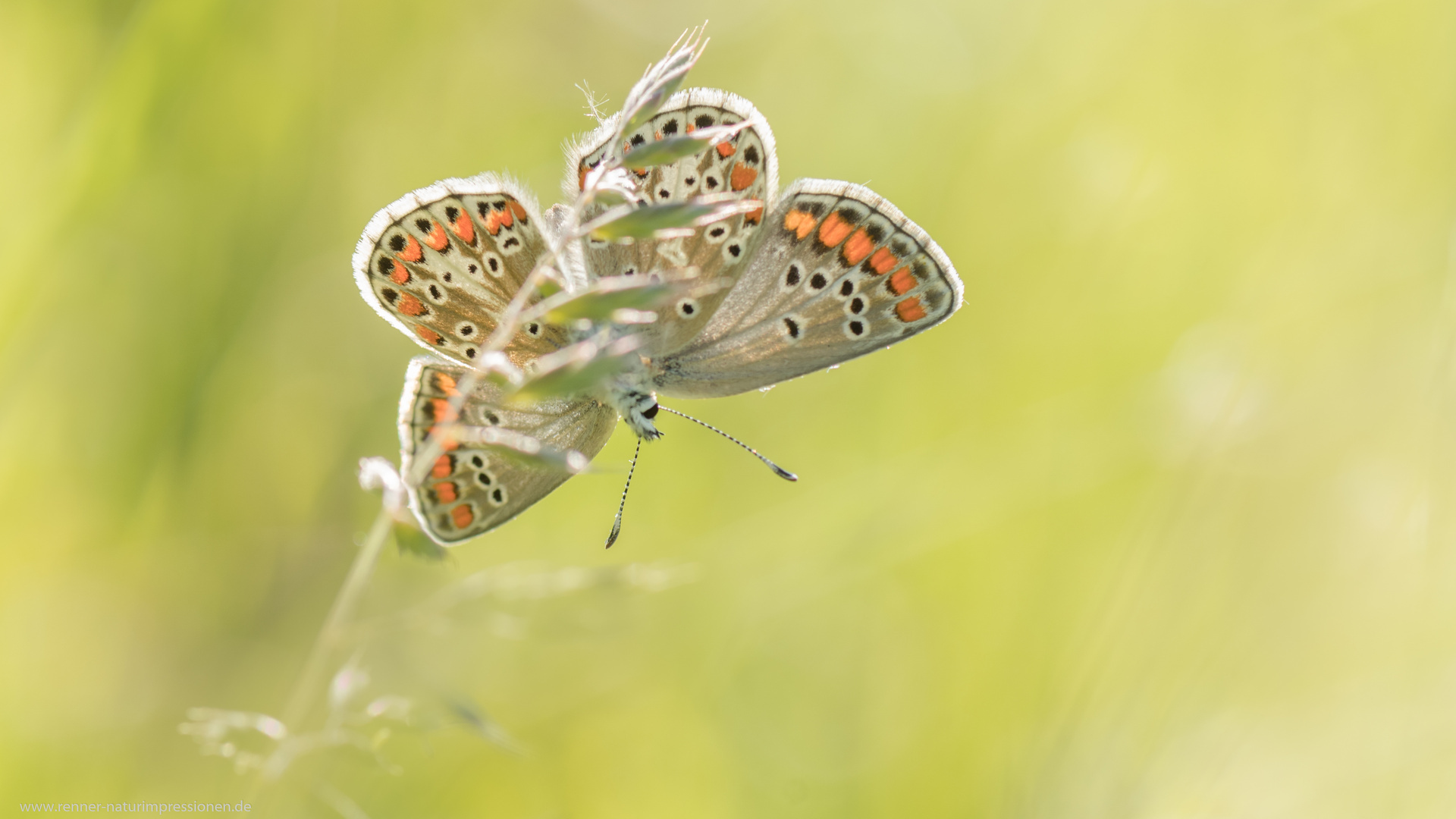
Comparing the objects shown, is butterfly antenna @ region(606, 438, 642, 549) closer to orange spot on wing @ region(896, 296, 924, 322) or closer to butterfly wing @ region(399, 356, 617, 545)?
butterfly wing @ region(399, 356, 617, 545)

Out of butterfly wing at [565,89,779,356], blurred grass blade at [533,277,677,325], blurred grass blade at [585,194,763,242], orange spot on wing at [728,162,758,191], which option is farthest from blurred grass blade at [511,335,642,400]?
orange spot on wing at [728,162,758,191]

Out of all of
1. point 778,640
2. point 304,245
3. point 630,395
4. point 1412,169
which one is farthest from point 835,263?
point 1412,169

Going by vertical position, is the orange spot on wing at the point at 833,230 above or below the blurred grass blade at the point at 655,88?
below

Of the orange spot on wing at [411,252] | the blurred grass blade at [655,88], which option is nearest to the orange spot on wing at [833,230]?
the blurred grass blade at [655,88]

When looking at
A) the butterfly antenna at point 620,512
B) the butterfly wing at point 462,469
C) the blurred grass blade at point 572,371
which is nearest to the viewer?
the blurred grass blade at point 572,371

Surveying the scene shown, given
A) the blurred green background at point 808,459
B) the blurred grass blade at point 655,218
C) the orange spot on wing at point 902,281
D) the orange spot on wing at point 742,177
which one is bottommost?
the blurred green background at point 808,459

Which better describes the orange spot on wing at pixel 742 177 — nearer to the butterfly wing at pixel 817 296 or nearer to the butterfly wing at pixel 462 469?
the butterfly wing at pixel 817 296

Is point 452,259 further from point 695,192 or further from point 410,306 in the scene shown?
point 695,192

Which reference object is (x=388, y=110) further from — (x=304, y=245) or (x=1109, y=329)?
(x=1109, y=329)
